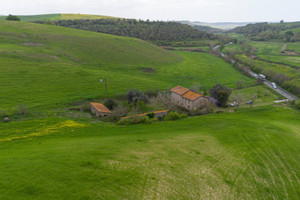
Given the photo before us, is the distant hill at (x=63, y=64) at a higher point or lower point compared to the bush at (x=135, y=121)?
higher

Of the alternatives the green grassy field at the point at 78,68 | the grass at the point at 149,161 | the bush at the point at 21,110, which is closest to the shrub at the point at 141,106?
the green grassy field at the point at 78,68

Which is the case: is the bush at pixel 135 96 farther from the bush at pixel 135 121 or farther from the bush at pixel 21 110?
the bush at pixel 21 110

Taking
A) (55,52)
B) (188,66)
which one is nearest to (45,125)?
(55,52)

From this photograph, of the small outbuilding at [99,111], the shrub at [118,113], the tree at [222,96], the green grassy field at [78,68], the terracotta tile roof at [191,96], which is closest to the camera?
the shrub at [118,113]

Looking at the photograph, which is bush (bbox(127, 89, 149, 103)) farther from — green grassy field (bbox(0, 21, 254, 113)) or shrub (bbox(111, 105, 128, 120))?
shrub (bbox(111, 105, 128, 120))

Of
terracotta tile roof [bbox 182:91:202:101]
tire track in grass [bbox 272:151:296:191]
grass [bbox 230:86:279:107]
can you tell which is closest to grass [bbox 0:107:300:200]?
tire track in grass [bbox 272:151:296:191]

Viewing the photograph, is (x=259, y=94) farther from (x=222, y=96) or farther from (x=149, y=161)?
(x=149, y=161)

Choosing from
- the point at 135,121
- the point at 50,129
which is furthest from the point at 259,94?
the point at 50,129
